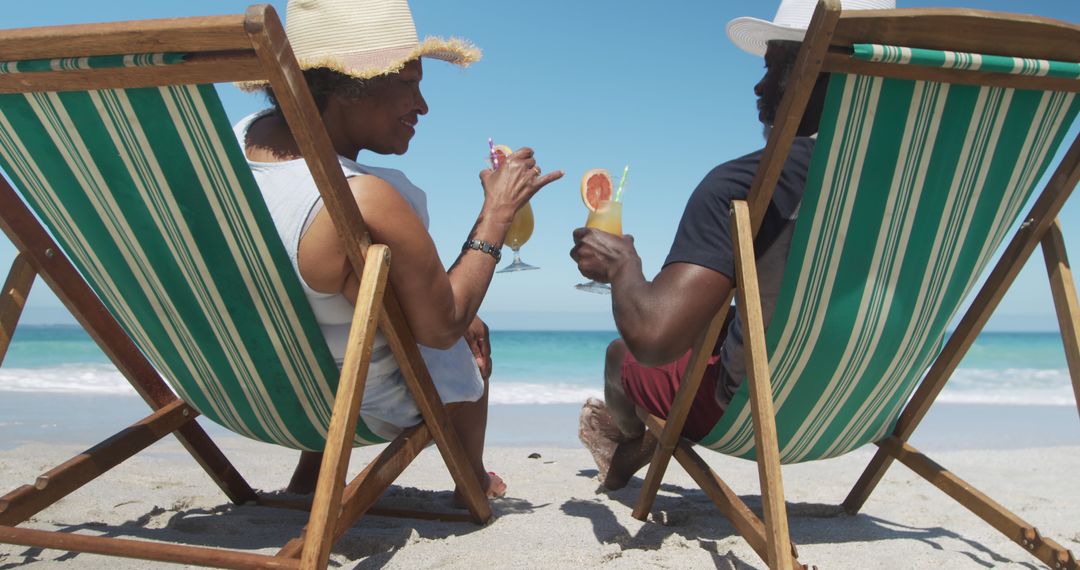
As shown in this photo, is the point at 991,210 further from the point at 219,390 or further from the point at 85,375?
the point at 85,375

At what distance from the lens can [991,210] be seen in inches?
79.4

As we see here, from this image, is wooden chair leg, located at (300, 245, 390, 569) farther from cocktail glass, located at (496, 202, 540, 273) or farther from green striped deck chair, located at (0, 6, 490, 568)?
cocktail glass, located at (496, 202, 540, 273)

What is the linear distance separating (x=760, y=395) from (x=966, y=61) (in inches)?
31.1

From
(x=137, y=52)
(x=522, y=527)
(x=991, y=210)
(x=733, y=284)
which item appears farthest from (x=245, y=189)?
(x=991, y=210)

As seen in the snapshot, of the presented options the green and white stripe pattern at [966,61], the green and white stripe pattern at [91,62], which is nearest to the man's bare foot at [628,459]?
the green and white stripe pattern at [966,61]

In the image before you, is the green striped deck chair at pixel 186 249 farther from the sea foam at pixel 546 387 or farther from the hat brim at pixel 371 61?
the sea foam at pixel 546 387

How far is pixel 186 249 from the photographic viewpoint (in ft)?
6.29

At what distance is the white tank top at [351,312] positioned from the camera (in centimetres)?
196

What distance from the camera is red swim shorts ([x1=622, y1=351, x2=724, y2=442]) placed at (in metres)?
2.56

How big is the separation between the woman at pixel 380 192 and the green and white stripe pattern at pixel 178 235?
4.1 inches

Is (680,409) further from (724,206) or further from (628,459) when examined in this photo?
(628,459)

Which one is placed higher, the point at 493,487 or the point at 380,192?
the point at 380,192

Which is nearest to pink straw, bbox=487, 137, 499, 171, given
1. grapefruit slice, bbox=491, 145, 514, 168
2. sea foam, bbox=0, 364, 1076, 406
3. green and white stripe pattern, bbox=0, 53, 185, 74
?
grapefruit slice, bbox=491, 145, 514, 168

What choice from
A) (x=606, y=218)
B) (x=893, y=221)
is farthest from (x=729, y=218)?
(x=606, y=218)
